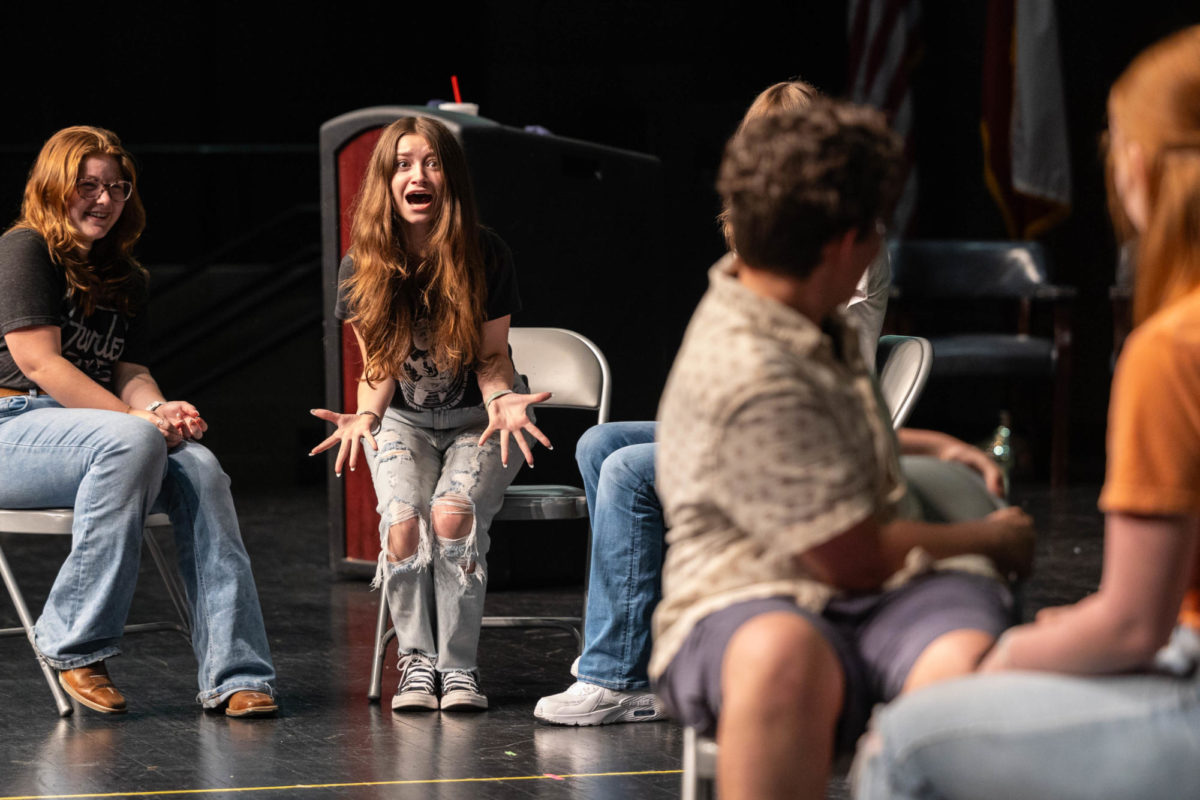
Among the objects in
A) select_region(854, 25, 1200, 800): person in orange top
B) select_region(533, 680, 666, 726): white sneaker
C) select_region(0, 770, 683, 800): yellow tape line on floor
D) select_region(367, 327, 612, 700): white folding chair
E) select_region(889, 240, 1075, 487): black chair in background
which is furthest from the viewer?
select_region(889, 240, 1075, 487): black chair in background

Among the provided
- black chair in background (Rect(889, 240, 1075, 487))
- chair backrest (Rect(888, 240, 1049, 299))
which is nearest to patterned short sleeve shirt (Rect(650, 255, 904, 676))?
black chair in background (Rect(889, 240, 1075, 487))

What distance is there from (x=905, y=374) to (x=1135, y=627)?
132 centimetres

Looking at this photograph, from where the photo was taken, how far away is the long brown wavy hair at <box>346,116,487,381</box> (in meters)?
3.20

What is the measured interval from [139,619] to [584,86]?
4.51m

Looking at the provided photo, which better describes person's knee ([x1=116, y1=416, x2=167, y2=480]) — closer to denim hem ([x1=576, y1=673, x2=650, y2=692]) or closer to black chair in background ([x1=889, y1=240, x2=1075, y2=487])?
denim hem ([x1=576, y1=673, x2=650, y2=692])

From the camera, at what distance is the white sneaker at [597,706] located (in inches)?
118

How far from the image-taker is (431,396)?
128 inches

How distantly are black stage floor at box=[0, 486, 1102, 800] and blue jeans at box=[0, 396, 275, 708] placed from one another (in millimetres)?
138

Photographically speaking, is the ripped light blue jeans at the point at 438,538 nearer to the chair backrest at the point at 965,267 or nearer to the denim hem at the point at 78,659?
the denim hem at the point at 78,659

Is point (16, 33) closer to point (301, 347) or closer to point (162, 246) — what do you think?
point (162, 246)

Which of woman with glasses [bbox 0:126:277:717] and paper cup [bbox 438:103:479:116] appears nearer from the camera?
woman with glasses [bbox 0:126:277:717]

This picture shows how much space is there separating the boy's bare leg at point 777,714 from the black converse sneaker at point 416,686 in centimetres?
167

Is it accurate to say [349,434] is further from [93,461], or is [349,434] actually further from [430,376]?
[93,461]

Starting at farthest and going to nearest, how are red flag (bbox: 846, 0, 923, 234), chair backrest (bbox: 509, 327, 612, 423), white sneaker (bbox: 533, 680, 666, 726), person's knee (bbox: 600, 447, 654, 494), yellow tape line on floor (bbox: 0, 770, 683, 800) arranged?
red flag (bbox: 846, 0, 923, 234)
chair backrest (bbox: 509, 327, 612, 423)
white sneaker (bbox: 533, 680, 666, 726)
person's knee (bbox: 600, 447, 654, 494)
yellow tape line on floor (bbox: 0, 770, 683, 800)
